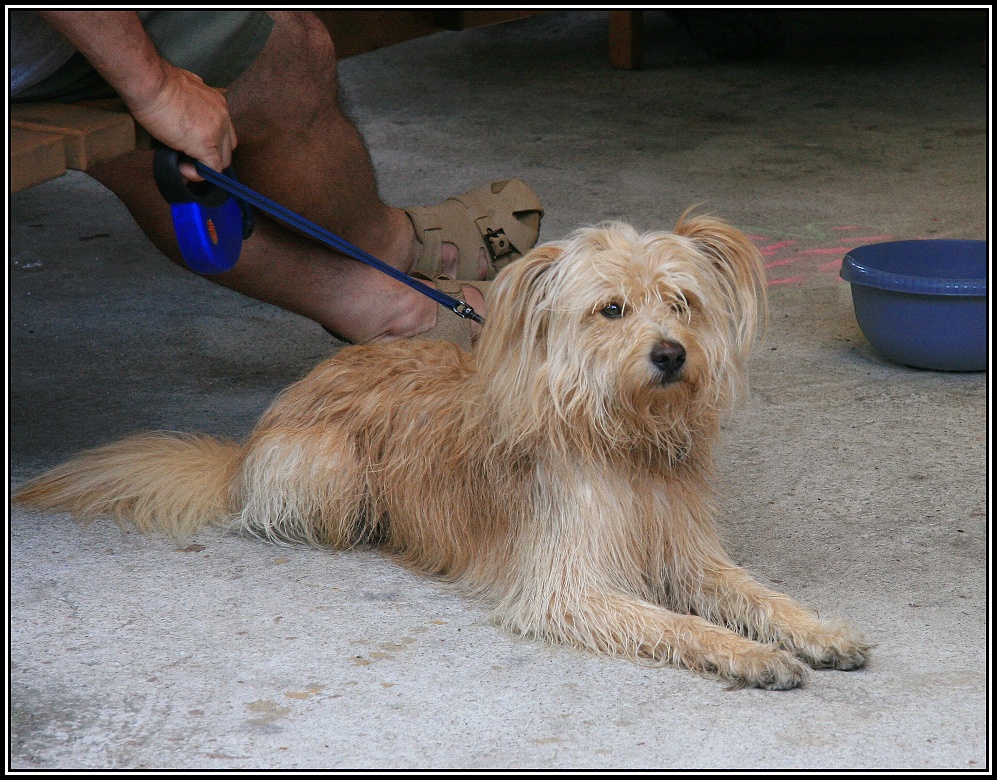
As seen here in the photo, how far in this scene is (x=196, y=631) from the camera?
9.42 feet

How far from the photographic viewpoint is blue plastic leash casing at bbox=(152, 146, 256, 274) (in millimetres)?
3225

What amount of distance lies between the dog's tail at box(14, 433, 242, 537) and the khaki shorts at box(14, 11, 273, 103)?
38.9 inches

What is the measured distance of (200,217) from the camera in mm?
3289

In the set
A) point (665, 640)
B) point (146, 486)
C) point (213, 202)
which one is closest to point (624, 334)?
point (665, 640)

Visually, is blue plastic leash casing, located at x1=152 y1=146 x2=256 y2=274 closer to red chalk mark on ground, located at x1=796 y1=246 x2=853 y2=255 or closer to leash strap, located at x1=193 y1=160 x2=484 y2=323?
leash strap, located at x1=193 y1=160 x2=484 y2=323

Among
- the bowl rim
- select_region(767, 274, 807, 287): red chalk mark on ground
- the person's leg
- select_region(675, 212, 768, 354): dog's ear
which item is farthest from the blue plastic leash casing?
select_region(767, 274, 807, 287): red chalk mark on ground

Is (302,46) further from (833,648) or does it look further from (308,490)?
(833,648)

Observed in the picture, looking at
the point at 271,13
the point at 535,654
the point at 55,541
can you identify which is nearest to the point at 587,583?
the point at 535,654

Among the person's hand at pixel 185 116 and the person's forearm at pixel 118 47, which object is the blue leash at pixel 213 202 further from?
the person's forearm at pixel 118 47

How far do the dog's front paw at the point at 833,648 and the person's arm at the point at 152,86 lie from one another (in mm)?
1930

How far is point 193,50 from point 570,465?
5.44ft

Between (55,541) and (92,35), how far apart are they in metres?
1.30

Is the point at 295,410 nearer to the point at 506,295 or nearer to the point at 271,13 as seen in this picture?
the point at 506,295

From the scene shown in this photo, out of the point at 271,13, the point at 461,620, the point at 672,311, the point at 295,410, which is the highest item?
the point at 271,13
